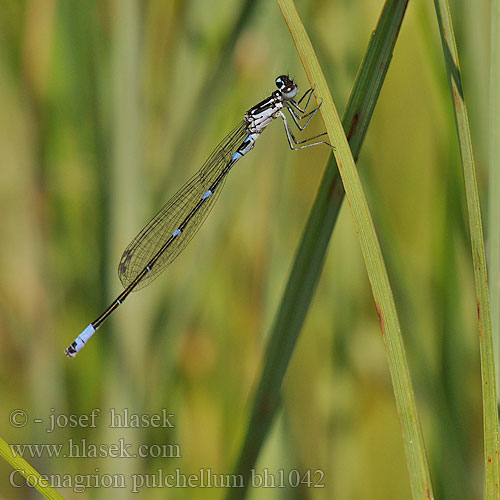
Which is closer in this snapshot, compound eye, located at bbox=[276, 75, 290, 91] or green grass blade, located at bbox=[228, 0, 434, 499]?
green grass blade, located at bbox=[228, 0, 434, 499]

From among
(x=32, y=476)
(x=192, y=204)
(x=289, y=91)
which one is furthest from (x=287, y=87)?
(x=32, y=476)

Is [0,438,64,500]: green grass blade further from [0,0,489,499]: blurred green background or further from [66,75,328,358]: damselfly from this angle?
[66,75,328,358]: damselfly

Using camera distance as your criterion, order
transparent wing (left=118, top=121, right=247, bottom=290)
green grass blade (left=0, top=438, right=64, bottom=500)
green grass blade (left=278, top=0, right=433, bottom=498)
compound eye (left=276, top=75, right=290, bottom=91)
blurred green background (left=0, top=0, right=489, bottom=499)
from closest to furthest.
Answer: green grass blade (left=278, top=0, right=433, bottom=498), green grass blade (left=0, top=438, right=64, bottom=500), blurred green background (left=0, top=0, right=489, bottom=499), compound eye (left=276, top=75, right=290, bottom=91), transparent wing (left=118, top=121, right=247, bottom=290)

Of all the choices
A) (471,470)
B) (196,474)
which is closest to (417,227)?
(471,470)

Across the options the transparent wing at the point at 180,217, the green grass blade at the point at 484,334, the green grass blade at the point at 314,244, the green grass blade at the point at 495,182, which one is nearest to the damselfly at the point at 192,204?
the transparent wing at the point at 180,217

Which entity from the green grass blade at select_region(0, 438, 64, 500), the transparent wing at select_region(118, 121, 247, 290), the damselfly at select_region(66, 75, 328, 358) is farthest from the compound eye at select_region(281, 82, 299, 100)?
the green grass blade at select_region(0, 438, 64, 500)

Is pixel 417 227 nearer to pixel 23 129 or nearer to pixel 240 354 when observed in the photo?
pixel 240 354

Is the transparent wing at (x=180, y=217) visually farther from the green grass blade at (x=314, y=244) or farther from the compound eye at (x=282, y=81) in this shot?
the green grass blade at (x=314, y=244)
